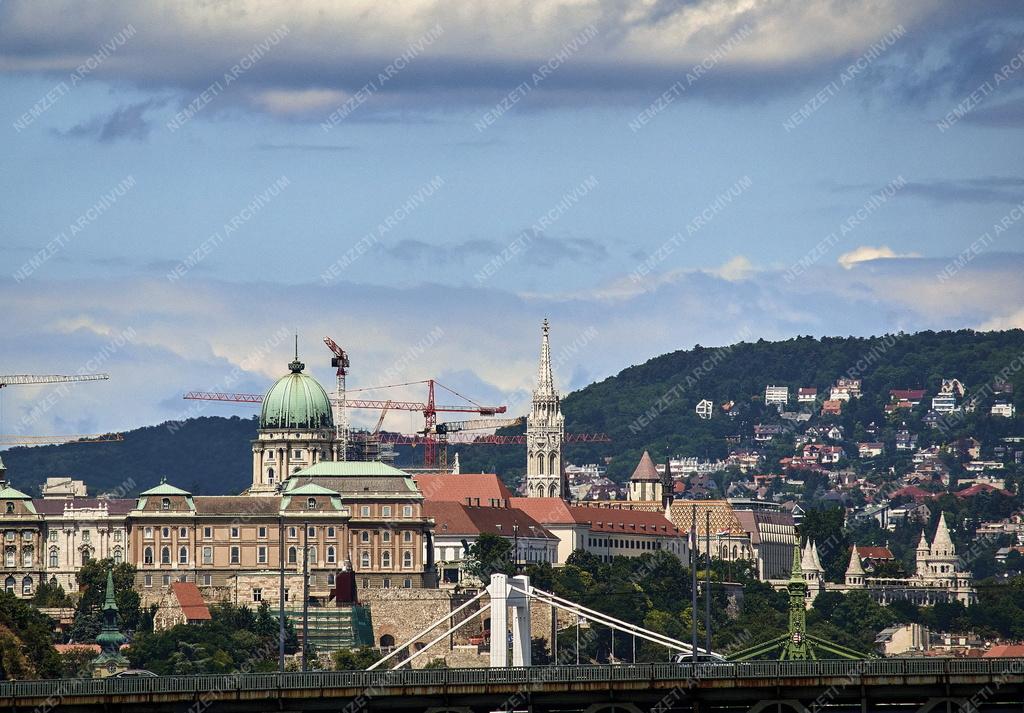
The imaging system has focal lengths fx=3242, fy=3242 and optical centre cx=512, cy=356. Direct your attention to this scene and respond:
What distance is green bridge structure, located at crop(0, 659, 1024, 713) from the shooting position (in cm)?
11950

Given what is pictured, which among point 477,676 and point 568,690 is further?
point 477,676

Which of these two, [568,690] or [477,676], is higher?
[477,676]

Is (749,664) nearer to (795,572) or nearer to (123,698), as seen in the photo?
(123,698)

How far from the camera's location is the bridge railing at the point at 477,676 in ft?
392

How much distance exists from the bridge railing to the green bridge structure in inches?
1.5

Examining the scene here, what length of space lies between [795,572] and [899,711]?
109ft

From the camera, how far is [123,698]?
391ft

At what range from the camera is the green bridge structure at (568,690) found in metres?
120

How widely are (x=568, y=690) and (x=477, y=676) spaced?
3639 millimetres

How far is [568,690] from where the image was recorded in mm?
121250

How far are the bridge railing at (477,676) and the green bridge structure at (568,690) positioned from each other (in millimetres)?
38

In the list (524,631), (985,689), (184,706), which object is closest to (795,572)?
(524,631)

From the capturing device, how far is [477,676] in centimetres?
12244

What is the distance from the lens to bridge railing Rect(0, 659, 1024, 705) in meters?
120
